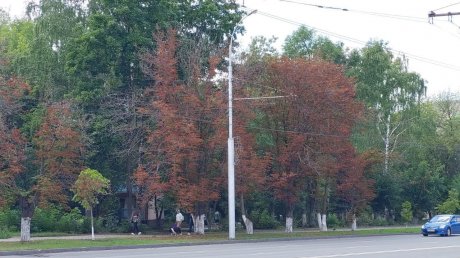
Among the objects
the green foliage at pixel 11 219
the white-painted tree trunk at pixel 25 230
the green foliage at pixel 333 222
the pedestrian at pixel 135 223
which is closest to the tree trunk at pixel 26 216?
the white-painted tree trunk at pixel 25 230

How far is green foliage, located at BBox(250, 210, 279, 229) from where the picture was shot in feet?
182

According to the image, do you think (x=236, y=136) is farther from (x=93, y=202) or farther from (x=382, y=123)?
(x=382, y=123)

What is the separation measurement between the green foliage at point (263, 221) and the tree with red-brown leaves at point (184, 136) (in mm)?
10566

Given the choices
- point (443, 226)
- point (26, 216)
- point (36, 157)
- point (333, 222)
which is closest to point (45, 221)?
point (26, 216)

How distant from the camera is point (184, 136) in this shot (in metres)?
42.3

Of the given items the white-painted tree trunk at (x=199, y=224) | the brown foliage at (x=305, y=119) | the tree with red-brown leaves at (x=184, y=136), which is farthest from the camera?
the brown foliage at (x=305, y=119)

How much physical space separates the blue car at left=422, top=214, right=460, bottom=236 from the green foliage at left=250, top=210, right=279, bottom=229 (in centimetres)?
1399

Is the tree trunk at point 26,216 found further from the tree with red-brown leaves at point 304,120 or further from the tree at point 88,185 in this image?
the tree with red-brown leaves at point 304,120

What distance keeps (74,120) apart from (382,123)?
38.4 metres

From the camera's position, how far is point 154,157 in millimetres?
43750

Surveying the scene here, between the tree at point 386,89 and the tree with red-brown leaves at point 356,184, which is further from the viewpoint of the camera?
the tree at point 386,89

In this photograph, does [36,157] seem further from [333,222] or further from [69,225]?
[333,222]

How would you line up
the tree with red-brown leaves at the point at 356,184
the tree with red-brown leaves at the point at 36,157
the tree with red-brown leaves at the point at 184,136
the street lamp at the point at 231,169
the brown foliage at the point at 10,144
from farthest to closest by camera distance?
the tree with red-brown leaves at the point at 356,184 < the tree with red-brown leaves at the point at 184,136 < the street lamp at the point at 231,169 < the tree with red-brown leaves at the point at 36,157 < the brown foliage at the point at 10,144

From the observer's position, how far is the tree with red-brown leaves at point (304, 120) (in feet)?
153
